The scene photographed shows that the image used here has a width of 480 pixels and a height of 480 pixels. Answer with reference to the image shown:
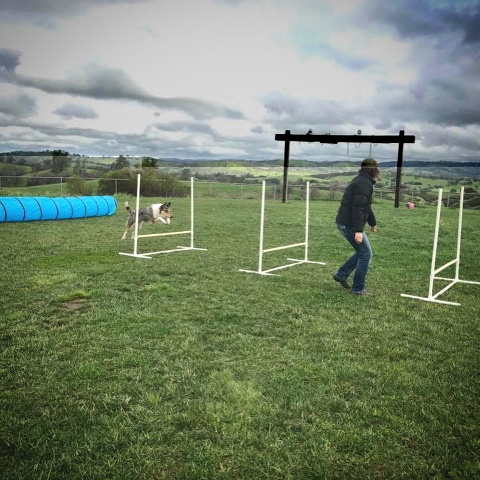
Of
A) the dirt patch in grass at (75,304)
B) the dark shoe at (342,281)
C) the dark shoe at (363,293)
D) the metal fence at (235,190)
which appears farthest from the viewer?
the metal fence at (235,190)

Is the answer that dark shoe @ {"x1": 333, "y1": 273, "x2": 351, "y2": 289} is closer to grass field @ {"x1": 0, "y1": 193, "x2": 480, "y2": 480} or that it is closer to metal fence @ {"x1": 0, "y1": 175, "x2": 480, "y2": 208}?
grass field @ {"x1": 0, "y1": 193, "x2": 480, "y2": 480}

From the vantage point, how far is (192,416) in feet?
10.5

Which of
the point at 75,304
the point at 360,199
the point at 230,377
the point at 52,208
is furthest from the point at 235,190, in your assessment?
the point at 230,377

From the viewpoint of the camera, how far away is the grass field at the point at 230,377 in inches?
109

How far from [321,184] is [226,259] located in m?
19.9

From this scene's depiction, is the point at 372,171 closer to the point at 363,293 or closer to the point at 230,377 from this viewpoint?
the point at 363,293

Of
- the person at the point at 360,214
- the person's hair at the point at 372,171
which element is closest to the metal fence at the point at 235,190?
the person at the point at 360,214

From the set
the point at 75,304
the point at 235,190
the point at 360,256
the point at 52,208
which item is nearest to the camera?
the point at 75,304

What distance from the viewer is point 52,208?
1581 cm

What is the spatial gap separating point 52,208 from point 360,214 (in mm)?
12486

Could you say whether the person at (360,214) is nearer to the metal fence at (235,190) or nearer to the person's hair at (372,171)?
the person's hair at (372,171)

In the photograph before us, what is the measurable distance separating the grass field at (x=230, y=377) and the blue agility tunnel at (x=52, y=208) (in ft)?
25.7

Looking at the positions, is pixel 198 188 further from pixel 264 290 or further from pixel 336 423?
pixel 336 423

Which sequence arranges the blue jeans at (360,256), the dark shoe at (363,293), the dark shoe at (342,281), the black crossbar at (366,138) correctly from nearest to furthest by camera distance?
the blue jeans at (360,256) → the dark shoe at (363,293) → the dark shoe at (342,281) → the black crossbar at (366,138)
